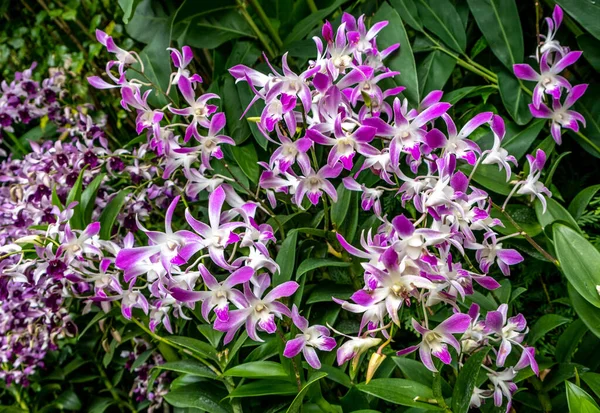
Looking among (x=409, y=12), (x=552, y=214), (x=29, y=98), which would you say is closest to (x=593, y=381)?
(x=552, y=214)

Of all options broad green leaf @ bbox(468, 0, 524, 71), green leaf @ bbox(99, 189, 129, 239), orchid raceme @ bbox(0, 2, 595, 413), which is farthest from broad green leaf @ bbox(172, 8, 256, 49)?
broad green leaf @ bbox(468, 0, 524, 71)

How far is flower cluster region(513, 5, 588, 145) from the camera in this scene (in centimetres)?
92

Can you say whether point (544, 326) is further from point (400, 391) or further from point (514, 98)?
point (514, 98)

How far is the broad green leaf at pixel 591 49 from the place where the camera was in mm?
1032

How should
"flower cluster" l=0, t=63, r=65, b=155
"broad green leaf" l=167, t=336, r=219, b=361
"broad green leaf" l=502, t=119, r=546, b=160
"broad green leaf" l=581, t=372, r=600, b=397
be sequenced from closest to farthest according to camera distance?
"broad green leaf" l=581, t=372, r=600, b=397
"broad green leaf" l=167, t=336, r=219, b=361
"broad green leaf" l=502, t=119, r=546, b=160
"flower cluster" l=0, t=63, r=65, b=155

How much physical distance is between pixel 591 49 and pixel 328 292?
650 millimetres

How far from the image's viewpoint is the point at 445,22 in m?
1.10


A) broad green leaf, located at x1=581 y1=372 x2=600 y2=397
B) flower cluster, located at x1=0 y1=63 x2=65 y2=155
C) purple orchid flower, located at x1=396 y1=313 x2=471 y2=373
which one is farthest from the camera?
flower cluster, located at x1=0 y1=63 x2=65 y2=155

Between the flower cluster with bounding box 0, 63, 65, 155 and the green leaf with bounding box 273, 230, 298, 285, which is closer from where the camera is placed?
the green leaf with bounding box 273, 230, 298, 285

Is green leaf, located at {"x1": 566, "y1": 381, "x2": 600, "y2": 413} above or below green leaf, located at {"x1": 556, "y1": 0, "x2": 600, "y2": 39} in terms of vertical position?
below

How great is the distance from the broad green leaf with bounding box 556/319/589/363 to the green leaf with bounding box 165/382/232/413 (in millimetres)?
525

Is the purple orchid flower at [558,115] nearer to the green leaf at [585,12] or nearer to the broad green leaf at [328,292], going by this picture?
the green leaf at [585,12]

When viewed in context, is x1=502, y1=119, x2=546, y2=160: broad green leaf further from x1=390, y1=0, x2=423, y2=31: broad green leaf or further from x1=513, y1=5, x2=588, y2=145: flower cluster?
x1=390, y1=0, x2=423, y2=31: broad green leaf

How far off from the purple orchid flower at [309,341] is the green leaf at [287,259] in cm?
12
